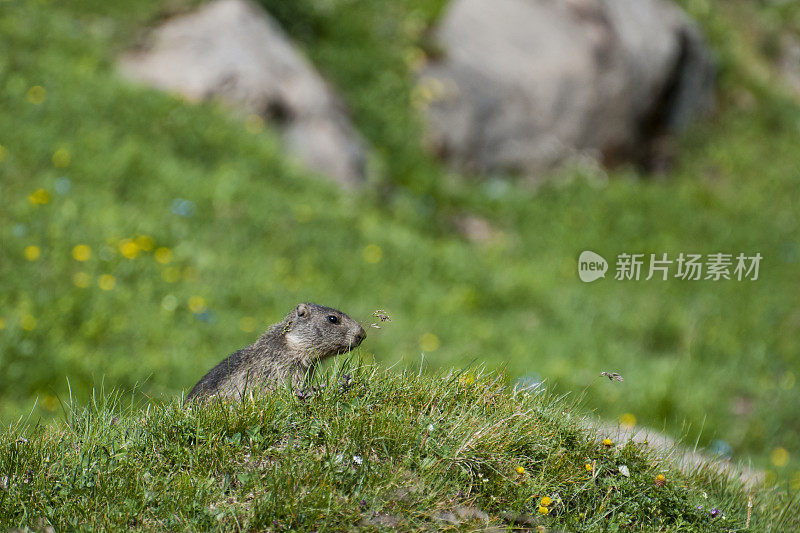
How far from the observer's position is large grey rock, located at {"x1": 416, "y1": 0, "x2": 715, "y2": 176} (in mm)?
13320

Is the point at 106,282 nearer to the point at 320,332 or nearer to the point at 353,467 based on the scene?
the point at 320,332

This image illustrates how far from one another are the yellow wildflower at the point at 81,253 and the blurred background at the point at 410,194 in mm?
21

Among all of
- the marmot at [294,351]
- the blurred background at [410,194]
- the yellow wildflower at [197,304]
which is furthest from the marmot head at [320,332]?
the yellow wildflower at [197,304]

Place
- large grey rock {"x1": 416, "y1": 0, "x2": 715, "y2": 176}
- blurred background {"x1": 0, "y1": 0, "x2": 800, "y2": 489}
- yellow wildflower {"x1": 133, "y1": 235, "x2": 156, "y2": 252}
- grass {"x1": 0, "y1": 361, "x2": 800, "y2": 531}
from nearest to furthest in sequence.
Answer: grass {"x1": 0, "y1": 361, "x2": 800, "y2": 531} < blurred background {"x1": 0, "y1": 0, "x2": 800, "y2": 489} < yellow wildflower {"x1": 133, "y1": 235, "x2": 156, "y2": 252} < large grey rock {"x1": 416, "y1": 0, "x2": 715, "y2": 176}

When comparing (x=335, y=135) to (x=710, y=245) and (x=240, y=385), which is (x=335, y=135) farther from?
(x=240, y=385)

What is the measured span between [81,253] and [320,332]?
460cm

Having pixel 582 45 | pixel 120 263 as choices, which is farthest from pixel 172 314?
pixel 582 45

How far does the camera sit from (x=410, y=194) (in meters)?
11.7

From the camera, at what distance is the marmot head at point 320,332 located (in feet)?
12.2

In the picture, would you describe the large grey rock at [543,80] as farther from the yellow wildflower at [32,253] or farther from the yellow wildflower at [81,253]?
the yellow wildflower at [32,253]

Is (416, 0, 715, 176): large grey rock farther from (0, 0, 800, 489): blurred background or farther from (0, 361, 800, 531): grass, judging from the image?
(0, 361, 800, 531): grass

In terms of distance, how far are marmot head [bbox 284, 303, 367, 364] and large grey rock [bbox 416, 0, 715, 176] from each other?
31.2ft

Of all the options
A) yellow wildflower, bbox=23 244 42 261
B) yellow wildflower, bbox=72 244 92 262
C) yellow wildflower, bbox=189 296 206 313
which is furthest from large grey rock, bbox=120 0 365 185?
yellow wildflower, bbox=23 244 42 261

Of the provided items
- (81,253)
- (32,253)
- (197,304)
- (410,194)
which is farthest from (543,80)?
(32,253)
